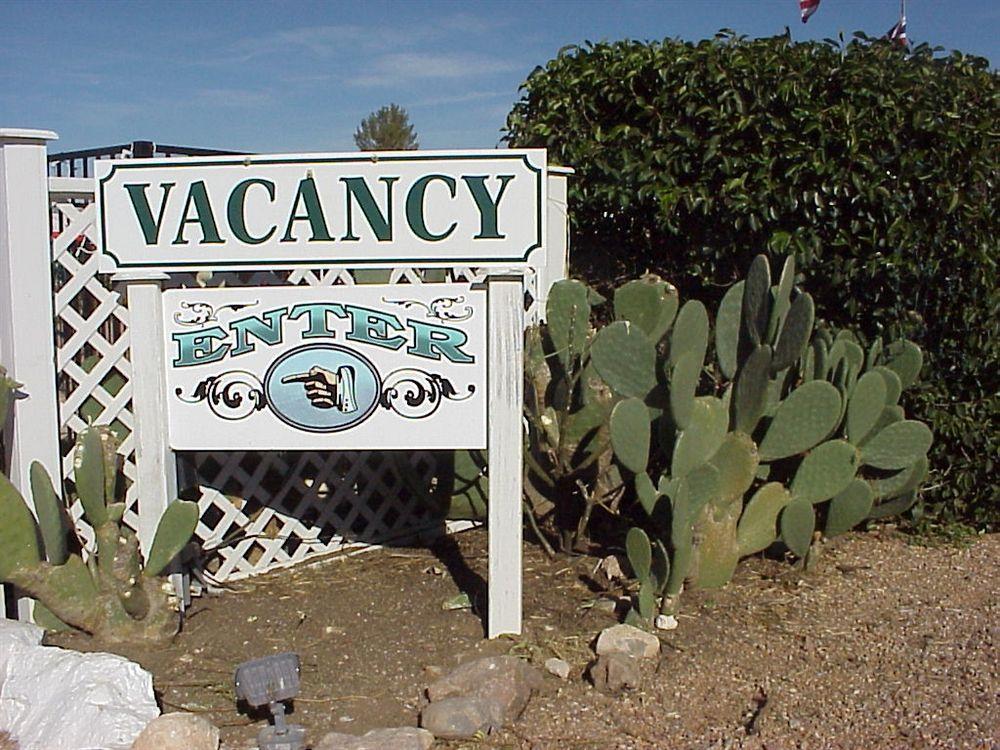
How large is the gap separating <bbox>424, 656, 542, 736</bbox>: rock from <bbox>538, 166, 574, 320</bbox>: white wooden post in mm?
2345

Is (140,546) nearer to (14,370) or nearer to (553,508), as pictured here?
(14,370)

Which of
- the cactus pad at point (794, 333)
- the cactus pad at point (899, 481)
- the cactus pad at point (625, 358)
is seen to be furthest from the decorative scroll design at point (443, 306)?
the cactus pad at point (899, 481)

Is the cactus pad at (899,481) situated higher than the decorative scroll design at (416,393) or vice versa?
the decorative scroll design at (416,393)

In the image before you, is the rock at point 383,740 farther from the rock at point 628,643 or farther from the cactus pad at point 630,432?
the cactus pad at point 630,432

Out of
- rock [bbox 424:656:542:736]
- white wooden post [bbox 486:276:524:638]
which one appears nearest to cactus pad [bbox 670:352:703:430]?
white wooden post [bbox 486:276:524:638]

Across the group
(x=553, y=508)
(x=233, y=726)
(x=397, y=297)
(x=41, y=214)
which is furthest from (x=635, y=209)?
(x=233, y=726)

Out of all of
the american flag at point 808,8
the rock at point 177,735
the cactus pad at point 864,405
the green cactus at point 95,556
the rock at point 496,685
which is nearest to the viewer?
the rock at point 177,735

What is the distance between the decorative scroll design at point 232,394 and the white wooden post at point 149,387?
152 mm

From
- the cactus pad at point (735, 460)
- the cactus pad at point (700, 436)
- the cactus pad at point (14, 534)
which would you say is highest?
the cactus pad at point (700, 436)

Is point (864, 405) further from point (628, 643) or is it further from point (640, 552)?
point (628, 643)

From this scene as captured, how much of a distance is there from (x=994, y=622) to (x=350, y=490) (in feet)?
9.38

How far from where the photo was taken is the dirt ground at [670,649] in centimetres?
343

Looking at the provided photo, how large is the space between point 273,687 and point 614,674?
3.63 ft

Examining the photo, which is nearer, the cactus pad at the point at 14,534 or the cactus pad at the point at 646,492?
the cactus pad at the point at 14,534
